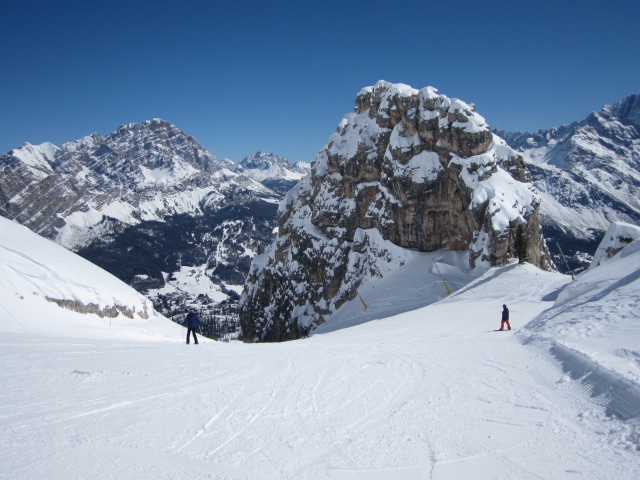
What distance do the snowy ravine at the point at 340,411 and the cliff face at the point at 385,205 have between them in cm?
3560

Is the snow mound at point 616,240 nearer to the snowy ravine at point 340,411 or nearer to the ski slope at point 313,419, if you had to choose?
the snowy ravine at point 340,411

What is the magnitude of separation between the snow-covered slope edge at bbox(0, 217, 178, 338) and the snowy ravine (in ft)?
27.8

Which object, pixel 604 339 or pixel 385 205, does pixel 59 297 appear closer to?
pixel 604 339

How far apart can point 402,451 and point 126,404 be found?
5.18 metres

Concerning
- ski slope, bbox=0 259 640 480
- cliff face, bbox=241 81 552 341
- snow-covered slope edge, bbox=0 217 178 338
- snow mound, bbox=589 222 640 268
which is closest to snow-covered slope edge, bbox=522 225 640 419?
ski slope, bbox=0 259 640 480

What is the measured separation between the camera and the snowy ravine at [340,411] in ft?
16.0

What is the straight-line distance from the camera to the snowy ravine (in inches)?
192

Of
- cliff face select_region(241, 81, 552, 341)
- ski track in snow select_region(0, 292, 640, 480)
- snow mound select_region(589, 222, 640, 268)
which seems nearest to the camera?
ski track in snow select_region(0, 292, 640, 480)

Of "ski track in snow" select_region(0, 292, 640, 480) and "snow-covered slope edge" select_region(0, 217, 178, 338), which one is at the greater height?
"snow-covered slope edge" select_region(0, 217, 178, 338)

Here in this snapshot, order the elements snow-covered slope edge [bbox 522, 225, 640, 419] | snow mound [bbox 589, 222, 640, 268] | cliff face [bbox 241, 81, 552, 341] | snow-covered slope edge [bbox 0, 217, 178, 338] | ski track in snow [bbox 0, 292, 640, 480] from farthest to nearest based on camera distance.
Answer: cliff face [bbox 241, 81, 552, 341], snow mound [bbox 589, 222, 640, 268], snow-covered slope edge [bbox 0, 217, 178, 338], snow-covered slope edge [bbox 522, 225, 640, 419], ski track in snow [bbox 0, 292, 640, 480]

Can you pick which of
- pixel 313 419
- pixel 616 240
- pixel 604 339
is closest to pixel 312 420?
pixel 313 419

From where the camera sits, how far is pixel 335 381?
8.84m

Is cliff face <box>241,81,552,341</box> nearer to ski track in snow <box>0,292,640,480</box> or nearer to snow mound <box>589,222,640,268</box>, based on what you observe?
snow mound <box>589,222,640,268</box>

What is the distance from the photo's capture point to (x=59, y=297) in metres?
22.5
